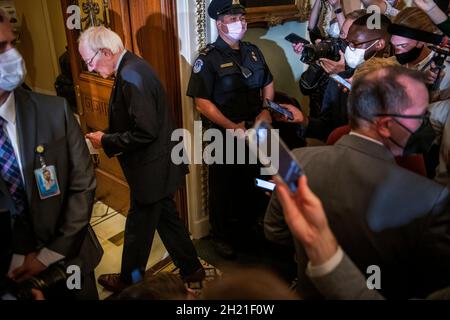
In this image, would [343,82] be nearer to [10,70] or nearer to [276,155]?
[276,155]

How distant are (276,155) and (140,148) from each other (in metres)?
1.28

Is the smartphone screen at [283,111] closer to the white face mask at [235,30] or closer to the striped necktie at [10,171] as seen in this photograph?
the white face mask at [235,30]

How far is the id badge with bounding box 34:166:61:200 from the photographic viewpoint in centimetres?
121

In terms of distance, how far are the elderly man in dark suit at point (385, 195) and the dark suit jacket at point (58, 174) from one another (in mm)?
803

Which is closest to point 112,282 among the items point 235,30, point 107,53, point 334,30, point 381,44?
point 107,53

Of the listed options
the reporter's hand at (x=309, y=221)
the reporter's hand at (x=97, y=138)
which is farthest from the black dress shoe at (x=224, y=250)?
the reporter's hand at (x=309, y=221)

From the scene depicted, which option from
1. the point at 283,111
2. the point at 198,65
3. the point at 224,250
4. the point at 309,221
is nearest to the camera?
the point at 309,221

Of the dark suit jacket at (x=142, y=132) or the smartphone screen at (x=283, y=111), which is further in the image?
the smartphone screen at (x=283, y=111)

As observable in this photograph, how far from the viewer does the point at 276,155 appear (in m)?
0.82

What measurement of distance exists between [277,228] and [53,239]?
805 mm

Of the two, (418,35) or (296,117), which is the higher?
(418,35)

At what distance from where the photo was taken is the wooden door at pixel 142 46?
7.17 ft
